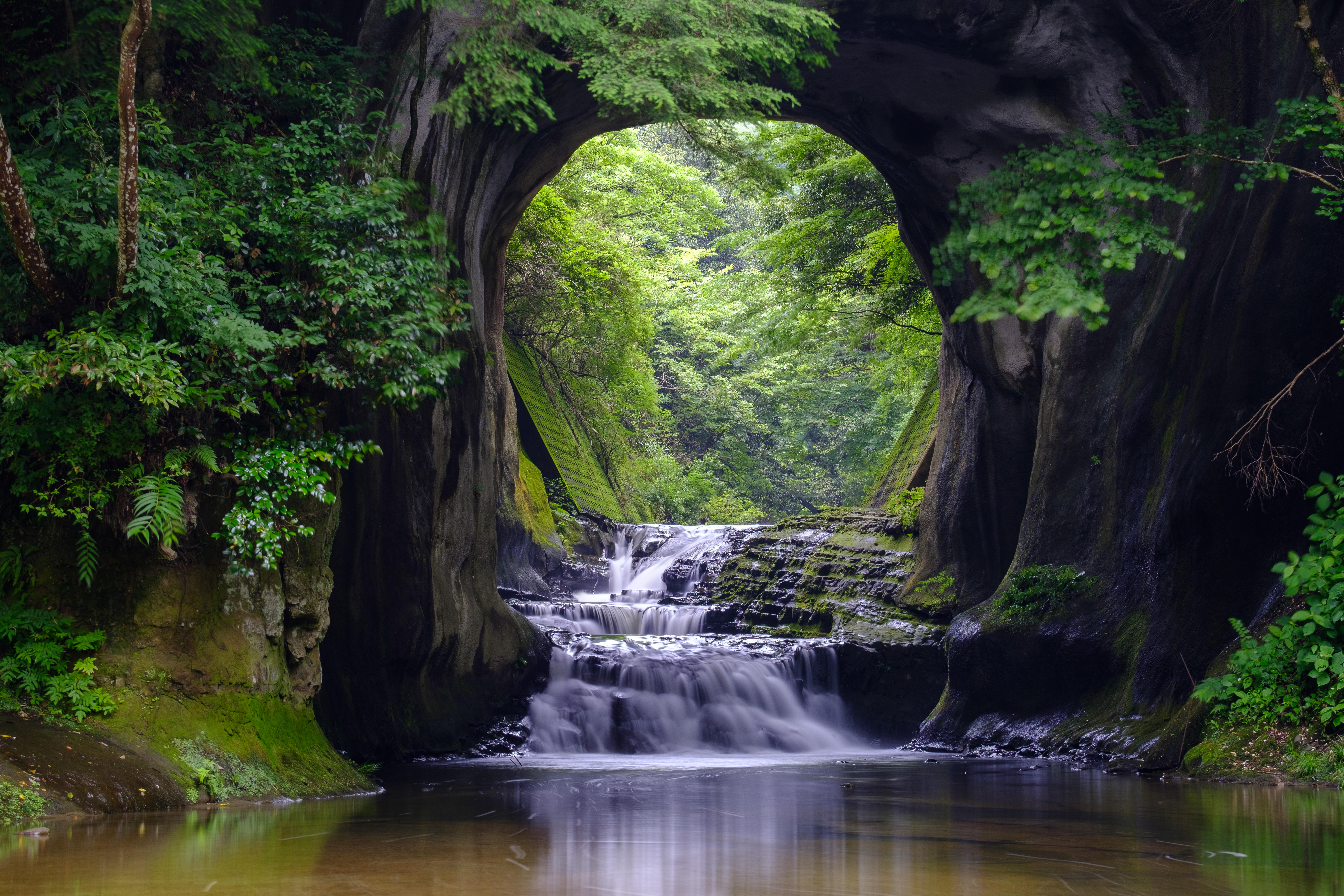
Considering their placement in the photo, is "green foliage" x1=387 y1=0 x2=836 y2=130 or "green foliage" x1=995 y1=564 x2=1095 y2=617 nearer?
"green foliage" x1=387 y1=0 x2=836 y2=130

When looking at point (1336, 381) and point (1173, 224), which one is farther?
point (1173, 224)

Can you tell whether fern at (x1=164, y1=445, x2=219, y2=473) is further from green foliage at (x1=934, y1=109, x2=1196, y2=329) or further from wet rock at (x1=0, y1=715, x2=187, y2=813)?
green foliage at (x1=934, y1=109, x2=1196, y2=329)

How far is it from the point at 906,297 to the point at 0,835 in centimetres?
1566

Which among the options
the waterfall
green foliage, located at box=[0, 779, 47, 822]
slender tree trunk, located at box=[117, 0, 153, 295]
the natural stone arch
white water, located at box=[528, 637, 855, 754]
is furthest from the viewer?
the waterfall

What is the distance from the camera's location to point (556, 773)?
32.4ft

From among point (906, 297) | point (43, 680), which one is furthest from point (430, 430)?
point (906, 297)

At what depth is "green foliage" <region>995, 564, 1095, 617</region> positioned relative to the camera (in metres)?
11.6

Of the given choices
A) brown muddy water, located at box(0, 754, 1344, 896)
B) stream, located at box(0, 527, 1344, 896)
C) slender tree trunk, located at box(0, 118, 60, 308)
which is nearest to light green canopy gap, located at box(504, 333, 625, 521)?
stream, located at box(0, 527, 1344, 896)

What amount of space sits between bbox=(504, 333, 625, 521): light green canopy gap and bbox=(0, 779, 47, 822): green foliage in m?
16.0

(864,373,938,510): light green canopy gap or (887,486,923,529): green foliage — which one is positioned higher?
(864,373,938,510): light green canopy gap

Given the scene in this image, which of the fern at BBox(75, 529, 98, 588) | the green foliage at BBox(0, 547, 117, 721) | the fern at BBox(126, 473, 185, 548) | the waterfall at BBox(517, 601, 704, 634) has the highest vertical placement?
the fern at BBox(126, 473, 185, 548)

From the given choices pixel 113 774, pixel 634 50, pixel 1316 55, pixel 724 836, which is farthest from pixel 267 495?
pixel 1316 55

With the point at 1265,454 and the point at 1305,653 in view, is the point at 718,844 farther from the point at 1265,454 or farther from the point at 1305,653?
the point at 1265,454

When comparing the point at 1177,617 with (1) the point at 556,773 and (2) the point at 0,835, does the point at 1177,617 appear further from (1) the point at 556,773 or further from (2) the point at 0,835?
(2) the point at 0,835
